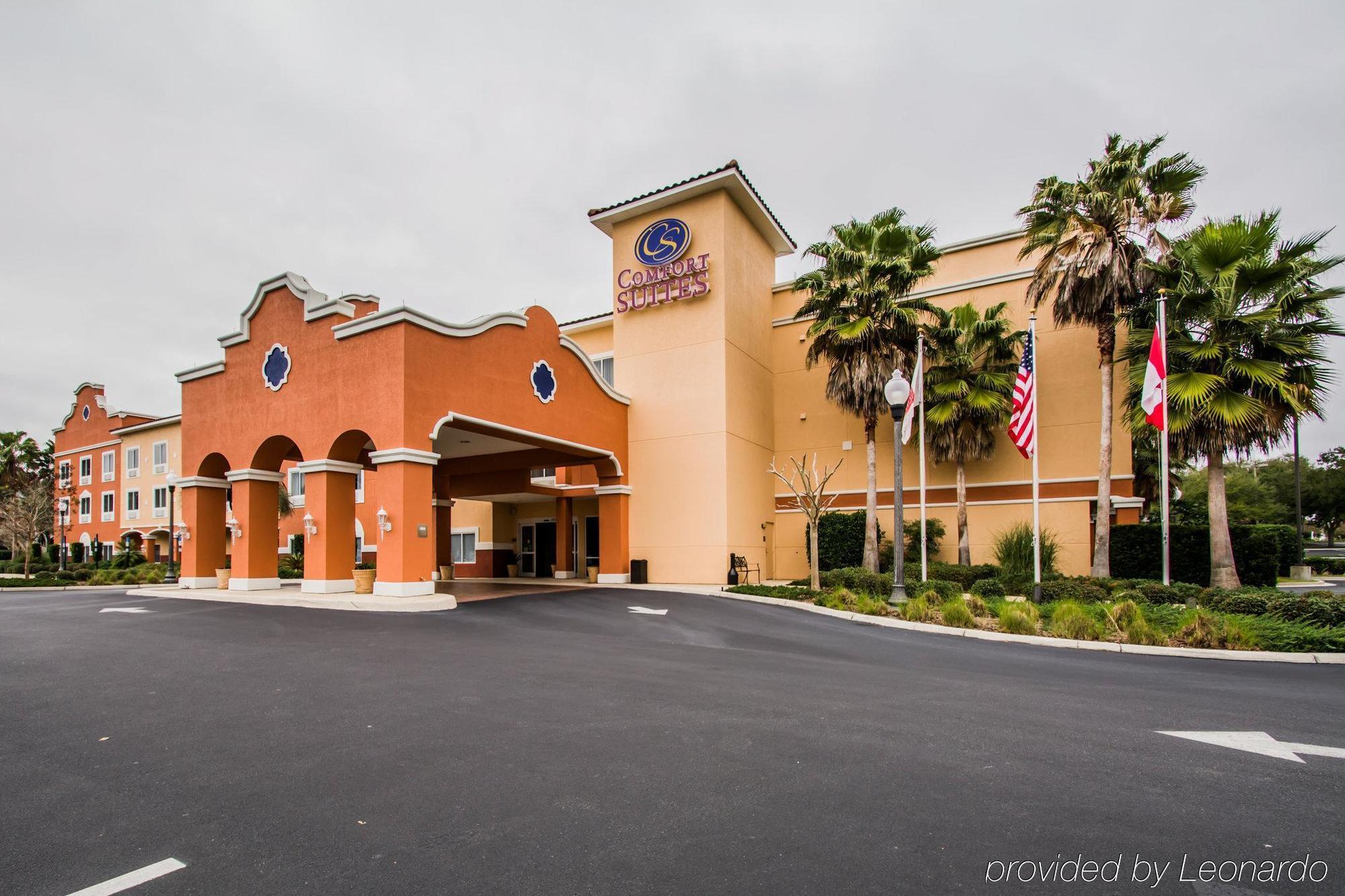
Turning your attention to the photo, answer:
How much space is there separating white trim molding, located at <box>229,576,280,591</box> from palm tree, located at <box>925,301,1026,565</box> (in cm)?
2057

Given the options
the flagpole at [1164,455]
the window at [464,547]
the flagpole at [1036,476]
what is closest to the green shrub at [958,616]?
the flagpole at [1036,476]

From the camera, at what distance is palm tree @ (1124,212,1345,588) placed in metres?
15.5

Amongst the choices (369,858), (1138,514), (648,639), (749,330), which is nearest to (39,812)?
(369,858)

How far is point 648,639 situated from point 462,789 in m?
6.95

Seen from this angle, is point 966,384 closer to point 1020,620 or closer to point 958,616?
point 958,616

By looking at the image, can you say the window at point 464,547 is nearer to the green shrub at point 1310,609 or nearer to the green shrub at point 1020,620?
the green shrub at point 1020,620

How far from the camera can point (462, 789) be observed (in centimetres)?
442

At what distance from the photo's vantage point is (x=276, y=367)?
781 inches

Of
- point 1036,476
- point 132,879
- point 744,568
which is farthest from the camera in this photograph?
point 744,568

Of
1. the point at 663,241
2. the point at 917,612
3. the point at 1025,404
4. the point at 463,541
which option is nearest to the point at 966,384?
the point at 1025,404

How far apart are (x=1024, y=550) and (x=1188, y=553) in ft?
13.2

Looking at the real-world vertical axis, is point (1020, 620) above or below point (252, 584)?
above

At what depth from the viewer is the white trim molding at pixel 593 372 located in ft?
70.9

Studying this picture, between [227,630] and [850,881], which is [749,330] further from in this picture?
[850,881]
